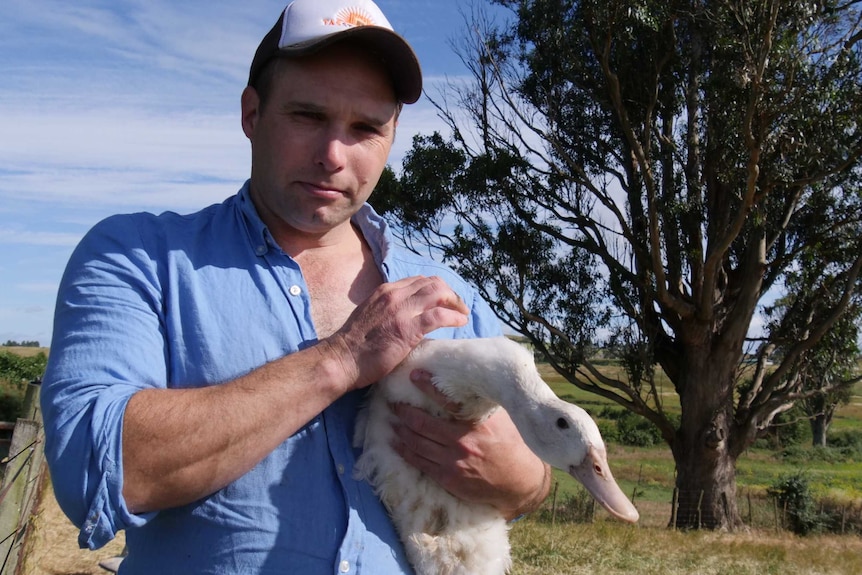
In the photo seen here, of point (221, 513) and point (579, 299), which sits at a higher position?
point (579, 299)

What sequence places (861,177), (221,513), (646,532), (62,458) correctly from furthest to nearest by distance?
(861,177), (646,532), (221,513), (62,458)

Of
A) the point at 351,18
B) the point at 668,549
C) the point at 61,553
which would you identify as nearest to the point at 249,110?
the point at 351,18

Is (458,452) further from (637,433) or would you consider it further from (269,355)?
(637,433)

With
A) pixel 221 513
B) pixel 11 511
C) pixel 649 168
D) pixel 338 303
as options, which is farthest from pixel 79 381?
pixel 649 168

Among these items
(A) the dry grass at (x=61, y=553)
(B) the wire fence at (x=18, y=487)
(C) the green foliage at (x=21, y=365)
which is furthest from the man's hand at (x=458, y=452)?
(C) the green foliage at (x=21, y=365)

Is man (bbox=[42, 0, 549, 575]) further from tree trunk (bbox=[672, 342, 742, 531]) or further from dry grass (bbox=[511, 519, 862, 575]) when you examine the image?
tree trunk (bbox=[672, 342, 742, 531])

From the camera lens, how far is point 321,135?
184cm

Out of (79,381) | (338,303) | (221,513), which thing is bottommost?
(221,513)

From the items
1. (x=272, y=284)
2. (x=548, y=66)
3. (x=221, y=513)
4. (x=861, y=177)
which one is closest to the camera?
(x=221, y=513)

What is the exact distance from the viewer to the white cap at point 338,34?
5.80ft

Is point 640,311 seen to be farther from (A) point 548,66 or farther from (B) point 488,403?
(B) point 488,403

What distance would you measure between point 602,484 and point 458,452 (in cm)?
34

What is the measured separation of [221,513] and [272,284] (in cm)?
53

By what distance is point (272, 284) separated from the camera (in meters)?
1.80
